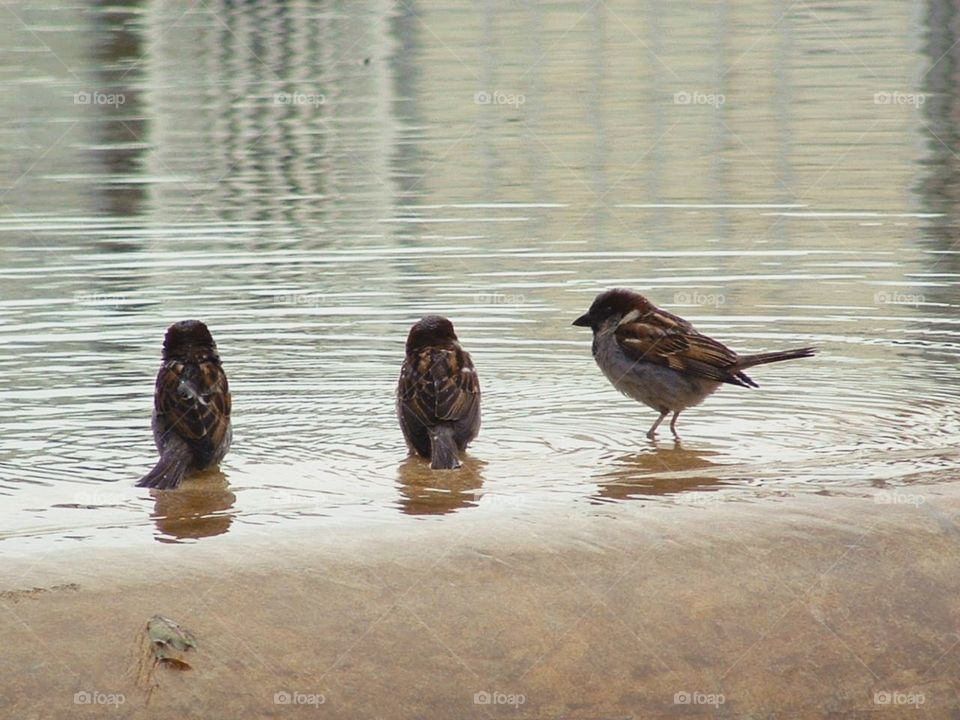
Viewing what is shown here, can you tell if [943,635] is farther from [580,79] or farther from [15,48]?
[15,48]

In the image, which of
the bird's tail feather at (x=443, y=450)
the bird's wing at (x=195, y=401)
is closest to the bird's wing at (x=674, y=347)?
the bird's tail feather at (x=443, y=450)

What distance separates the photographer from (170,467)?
24.9 ft

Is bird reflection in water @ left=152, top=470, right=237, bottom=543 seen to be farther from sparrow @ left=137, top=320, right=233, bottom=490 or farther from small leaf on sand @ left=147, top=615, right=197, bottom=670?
small leaf on sand @ left=147, top=615, right=197, bottom=670

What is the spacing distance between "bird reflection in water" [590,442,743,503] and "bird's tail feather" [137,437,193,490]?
1.92 meters

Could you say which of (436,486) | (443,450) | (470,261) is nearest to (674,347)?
(443,450)

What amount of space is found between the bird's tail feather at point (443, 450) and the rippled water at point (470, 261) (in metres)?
0.14

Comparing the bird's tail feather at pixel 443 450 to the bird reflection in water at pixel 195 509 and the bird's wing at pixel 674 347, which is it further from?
the bird's wing at pixel 674 347

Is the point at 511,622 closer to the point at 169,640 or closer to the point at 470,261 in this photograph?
the point at 169,640

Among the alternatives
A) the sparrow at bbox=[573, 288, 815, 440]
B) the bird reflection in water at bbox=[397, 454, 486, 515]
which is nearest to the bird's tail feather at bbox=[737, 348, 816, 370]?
the sparrow at bbox=[573, 288, 815, 440]

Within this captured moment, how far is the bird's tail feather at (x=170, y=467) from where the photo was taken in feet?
24.6

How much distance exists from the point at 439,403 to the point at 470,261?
574 cm

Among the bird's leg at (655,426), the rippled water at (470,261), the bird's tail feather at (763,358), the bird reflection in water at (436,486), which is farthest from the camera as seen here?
the bird's tail feather at (763,358)

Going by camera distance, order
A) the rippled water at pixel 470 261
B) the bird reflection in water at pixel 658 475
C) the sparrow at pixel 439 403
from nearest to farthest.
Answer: the bird reflection in water at pixel 658 475 < the rippled water at pixel 470 261 < the sparrow at pixel 439 403

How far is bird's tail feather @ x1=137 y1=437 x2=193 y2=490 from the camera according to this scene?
7.51m
